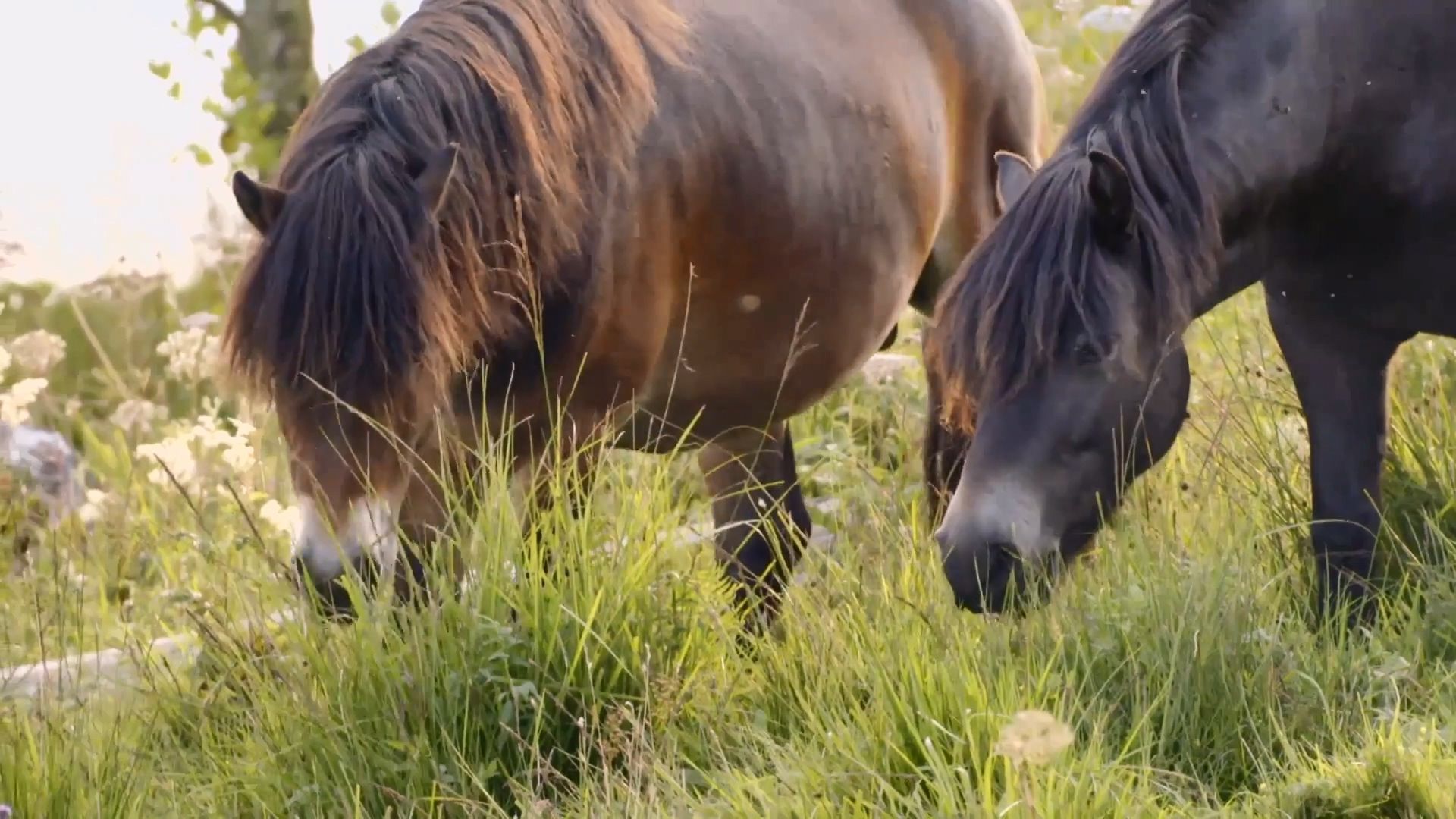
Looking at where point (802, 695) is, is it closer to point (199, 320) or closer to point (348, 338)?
point (348, 338)

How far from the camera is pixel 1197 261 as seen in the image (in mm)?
3295

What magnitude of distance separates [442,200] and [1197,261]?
5.13 feet

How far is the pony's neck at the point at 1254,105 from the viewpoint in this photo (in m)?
3.35

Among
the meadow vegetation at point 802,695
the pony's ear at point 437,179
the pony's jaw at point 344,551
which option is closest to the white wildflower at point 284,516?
the meadow vegetation at point 802,695

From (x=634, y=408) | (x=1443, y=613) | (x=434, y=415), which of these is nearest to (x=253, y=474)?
(x=634, y=408)

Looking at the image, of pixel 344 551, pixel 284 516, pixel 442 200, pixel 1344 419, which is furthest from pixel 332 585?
pixel 1344 419

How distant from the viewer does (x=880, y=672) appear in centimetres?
266

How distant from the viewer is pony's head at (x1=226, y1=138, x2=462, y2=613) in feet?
9.98

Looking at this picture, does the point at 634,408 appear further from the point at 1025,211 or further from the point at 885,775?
the point at 885,775

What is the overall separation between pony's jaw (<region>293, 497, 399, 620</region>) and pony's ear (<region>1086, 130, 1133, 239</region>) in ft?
5.06

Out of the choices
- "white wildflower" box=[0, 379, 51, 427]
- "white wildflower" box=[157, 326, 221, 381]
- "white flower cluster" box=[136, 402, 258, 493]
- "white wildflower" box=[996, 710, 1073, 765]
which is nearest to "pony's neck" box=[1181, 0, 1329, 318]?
"white wildflower" box=[996, 710, 1073, 765]

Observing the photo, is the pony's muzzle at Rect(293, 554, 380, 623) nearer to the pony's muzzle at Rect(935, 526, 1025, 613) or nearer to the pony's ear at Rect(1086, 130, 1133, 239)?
the pony's muzzle at Rect(935, 526, 1025, 613)

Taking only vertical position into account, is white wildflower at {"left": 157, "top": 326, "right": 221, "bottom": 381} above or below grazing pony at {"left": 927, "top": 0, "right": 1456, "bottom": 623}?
below

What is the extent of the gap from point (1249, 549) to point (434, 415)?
1.65m
